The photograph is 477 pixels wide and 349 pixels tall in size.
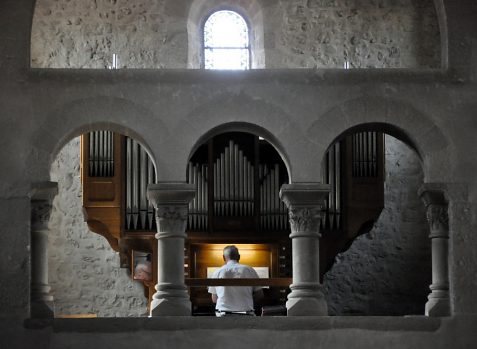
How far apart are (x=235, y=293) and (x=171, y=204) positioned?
5.30ft

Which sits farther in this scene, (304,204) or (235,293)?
(235,293)

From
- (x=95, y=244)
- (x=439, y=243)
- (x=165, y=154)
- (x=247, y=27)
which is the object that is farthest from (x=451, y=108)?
(x=95, y=244)

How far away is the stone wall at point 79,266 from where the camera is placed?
734 inches

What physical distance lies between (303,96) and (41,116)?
2829 mm

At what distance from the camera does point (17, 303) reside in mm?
14828

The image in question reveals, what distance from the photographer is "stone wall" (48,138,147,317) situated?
61.2ft

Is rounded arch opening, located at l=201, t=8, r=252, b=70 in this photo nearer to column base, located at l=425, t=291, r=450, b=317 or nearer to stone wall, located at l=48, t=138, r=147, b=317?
stone wall, located at l=48, t=138, r=147, b=317

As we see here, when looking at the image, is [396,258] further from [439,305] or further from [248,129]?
[248,129]

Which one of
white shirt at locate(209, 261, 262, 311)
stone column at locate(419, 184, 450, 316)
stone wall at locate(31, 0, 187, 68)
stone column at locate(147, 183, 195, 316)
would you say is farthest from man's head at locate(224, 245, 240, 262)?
stone wall at locate(31, 0, 187, 68)

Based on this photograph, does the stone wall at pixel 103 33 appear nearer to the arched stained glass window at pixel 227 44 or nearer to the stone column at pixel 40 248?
the arched stained glass window at pixel 227 44

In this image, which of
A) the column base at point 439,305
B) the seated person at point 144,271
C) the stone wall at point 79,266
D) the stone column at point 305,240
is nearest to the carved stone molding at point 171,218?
the stone column at point 305,240

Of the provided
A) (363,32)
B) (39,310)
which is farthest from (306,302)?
(363,32)

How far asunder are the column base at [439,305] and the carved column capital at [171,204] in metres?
2.76

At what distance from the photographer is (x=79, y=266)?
18.7 m
